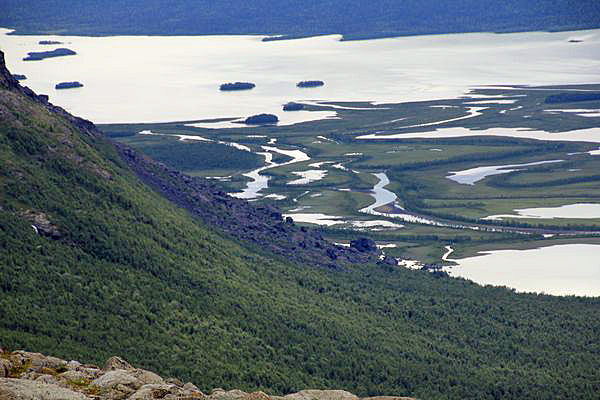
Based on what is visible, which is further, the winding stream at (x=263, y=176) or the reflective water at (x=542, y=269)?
the winding stream at (x=263, y=176)

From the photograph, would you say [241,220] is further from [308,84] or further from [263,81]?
[263,81]

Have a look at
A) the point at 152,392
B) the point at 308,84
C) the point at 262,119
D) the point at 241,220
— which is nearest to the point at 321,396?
the point at 152,392

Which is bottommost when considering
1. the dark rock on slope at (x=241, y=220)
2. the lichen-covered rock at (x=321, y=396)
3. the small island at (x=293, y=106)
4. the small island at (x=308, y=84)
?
the small island at (x=293, y=106)

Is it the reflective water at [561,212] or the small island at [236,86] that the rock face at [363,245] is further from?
the small island at [236,86]

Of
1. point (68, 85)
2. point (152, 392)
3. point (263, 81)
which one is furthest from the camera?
point (263, 81)

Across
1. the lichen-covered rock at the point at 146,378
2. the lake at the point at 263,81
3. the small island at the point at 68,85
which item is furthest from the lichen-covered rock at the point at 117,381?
the small island at the point at 68,85

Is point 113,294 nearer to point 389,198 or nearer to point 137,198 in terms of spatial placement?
point 137,198

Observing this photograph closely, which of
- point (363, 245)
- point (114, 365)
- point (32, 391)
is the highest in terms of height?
point (32, 391)
